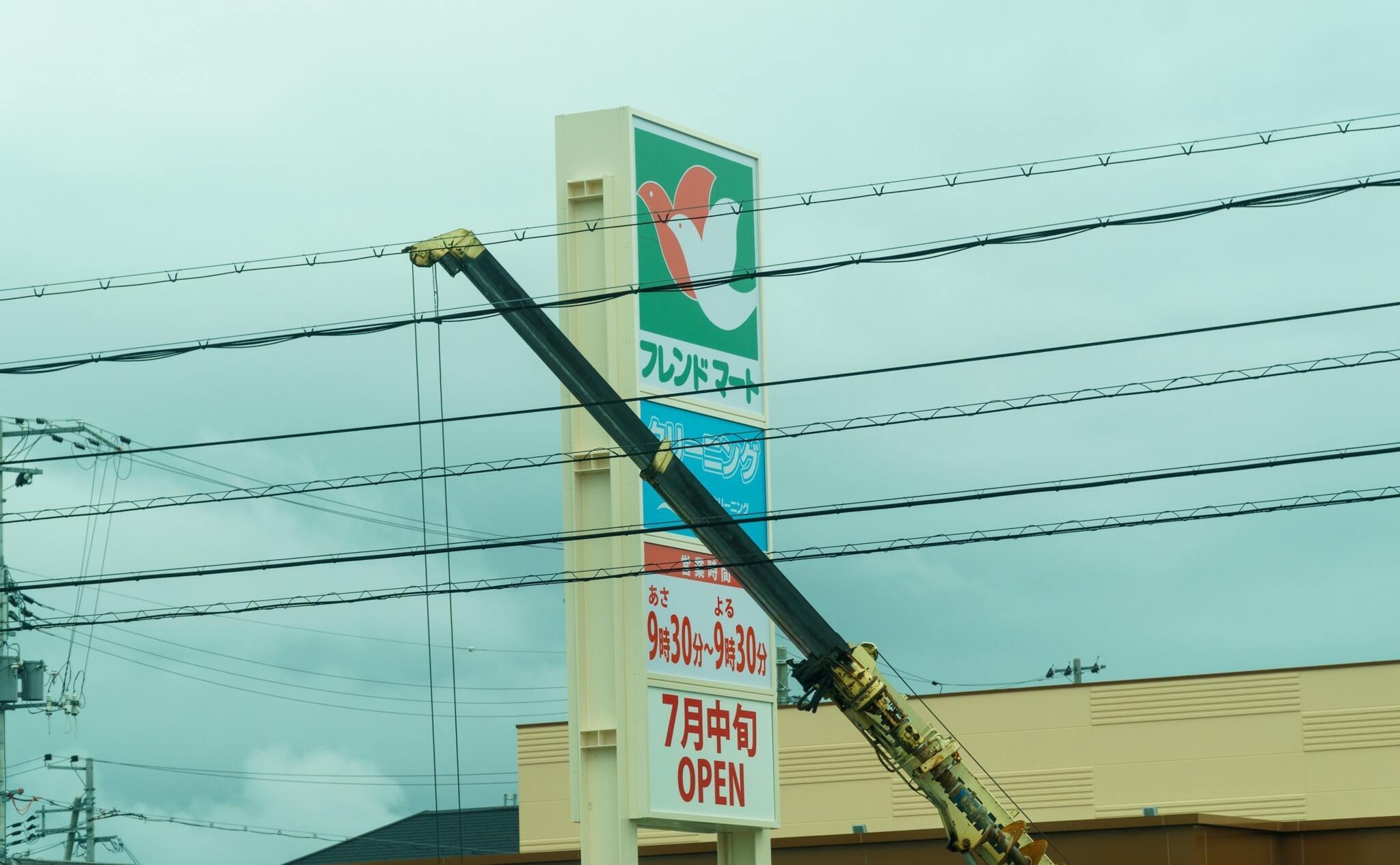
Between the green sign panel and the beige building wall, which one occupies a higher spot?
the green sign panel

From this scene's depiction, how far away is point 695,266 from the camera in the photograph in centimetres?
2511

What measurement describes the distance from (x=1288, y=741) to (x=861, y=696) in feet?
55.8

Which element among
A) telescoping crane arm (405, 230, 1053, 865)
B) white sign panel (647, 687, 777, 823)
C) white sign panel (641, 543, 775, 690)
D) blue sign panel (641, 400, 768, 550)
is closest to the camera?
telescoping crane arm (405, 230, 1053, 865)

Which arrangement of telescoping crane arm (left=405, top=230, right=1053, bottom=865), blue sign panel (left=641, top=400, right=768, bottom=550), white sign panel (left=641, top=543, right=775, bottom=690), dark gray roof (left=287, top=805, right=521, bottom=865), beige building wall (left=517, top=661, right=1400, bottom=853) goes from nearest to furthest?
telescoping crane arm (left=405, top=230, right=1053, bottom=865)
white sign panel (left=641, top=543, right=775, bottom=690)
blue sign panel (left=641, top=400, right=768, bottom=550)
beige building wall (left=517, top=661, right=1400, bottom=853)
dark gray roof (left=287, top=805, right=521, bottom=865)

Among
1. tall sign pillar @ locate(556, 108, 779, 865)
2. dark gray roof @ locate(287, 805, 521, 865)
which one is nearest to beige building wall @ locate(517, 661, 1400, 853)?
dark gray roof @ locate(287, 805, 521, 865)

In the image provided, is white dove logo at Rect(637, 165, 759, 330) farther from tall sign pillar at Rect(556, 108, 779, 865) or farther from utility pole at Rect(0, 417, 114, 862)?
utility pole at Rect(0, 417, 114, 862)

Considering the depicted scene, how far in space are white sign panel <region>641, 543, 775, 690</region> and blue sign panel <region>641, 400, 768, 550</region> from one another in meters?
0.51

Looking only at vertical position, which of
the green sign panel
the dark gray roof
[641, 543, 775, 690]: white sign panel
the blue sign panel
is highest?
the green sign panel

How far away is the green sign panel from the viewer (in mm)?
24469

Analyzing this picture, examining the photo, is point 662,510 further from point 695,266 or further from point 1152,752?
point 1152,752

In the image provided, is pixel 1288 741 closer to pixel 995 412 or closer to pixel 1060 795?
pixel 1060 795

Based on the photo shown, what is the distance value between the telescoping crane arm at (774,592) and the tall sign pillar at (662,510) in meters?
0.52

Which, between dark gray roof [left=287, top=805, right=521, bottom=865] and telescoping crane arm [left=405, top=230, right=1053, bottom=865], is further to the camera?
dark gray roof [left=287, top=805, right=521, bottom=865]

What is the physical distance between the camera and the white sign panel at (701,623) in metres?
23.9
